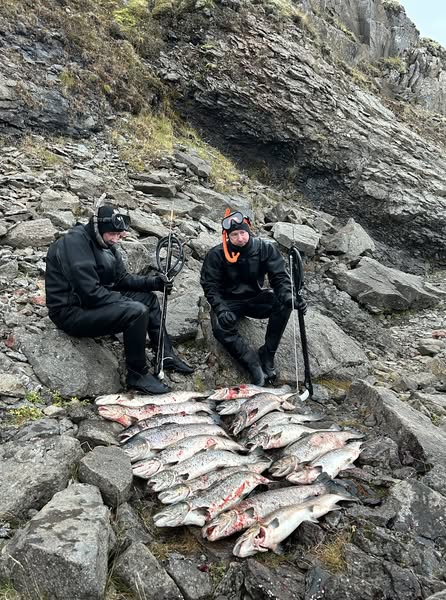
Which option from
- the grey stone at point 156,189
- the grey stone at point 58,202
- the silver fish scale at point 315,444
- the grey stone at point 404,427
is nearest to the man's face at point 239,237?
the grey stone at point 404,427

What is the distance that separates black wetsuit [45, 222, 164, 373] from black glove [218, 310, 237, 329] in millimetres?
1317

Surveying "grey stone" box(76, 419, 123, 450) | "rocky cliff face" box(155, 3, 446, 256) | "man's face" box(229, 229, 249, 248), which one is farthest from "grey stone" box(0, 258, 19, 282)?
"rocky cliff face" box(155, 3, 446, 256)

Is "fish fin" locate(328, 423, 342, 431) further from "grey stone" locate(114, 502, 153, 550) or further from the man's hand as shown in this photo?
"grey stone" locate(114, 502, 153, 550)

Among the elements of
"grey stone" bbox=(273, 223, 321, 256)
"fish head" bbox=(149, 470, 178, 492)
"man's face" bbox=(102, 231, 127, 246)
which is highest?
"man's face" bbox=(102, 231, 127, 246)

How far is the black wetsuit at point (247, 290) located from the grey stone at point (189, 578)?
3691 mm

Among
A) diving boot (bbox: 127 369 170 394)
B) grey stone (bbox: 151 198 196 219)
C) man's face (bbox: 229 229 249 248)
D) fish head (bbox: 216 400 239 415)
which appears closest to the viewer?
fish head (bbox: 216 400 239 415)

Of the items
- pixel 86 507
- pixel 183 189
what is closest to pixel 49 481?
pixel 86 507

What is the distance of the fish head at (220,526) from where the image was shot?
13.0 feet

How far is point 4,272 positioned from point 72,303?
2.15 metres

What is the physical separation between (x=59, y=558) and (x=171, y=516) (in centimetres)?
108

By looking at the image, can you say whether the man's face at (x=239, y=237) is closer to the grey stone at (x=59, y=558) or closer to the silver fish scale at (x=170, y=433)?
the silver fish scale at (x=170, y=433)

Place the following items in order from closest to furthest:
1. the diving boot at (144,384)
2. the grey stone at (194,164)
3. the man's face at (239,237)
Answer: the diving boot at (144,384) < the man's face at (239,237) < the grey stone at (194,164)

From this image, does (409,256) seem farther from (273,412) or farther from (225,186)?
(273,412)

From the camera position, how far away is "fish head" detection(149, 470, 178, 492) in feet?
14.7
